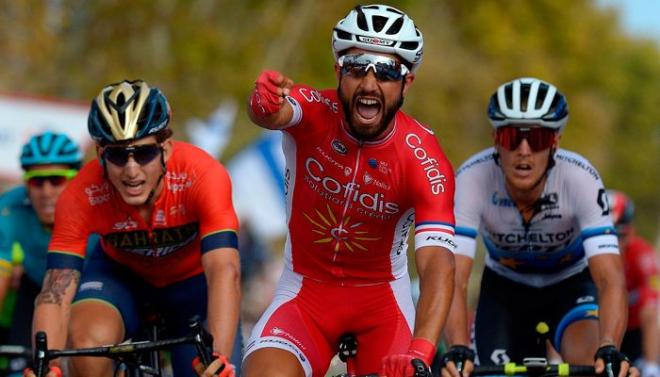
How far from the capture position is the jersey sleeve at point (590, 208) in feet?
28.2

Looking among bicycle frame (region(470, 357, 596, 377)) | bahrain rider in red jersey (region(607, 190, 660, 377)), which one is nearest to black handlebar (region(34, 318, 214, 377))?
bicycle frame (region(470, 357, 596, 377))

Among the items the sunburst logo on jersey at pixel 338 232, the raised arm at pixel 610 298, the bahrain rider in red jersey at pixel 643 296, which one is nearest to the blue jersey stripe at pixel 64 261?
the sunburst logo on jersey at pixel 338 232

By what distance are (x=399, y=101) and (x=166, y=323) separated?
2369 mm

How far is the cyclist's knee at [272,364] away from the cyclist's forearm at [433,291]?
73 cm

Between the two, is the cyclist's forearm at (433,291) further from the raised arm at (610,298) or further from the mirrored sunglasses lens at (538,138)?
the mirrored sunglasses lens at (538,138)

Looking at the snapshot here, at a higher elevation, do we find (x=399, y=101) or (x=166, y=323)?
(x=399, y=101)

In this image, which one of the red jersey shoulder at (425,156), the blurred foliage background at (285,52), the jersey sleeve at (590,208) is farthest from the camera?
the blurred foliage background at (285,52)

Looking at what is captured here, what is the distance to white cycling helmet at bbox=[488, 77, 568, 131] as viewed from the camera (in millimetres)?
8906

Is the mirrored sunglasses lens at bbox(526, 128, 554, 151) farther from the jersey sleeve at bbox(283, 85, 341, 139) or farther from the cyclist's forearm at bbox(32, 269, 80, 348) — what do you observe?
the cyclist's forearm at bbox(32, 269, 80, 348)

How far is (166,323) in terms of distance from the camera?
8.85 meters

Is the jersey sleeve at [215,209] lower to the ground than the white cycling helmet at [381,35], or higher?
lower

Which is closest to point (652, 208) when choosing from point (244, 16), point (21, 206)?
point (244, 16)

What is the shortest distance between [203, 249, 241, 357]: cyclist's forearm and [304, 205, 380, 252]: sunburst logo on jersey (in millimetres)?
492

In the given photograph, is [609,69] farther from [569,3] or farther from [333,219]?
[333,219]
